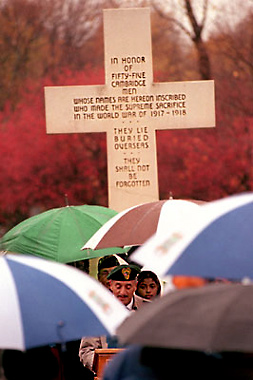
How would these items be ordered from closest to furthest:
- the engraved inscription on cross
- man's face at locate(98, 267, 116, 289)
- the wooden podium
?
1. the wooden podium
2. man's face at locate(98, 267, 116, 289)
3. the engraved inscription on cross

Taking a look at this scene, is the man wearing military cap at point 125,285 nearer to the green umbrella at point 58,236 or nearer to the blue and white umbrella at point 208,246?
the green umbrella at point 58,236

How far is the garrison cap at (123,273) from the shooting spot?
763 centimetres

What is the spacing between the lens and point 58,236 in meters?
9.62

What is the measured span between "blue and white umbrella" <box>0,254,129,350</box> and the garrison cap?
3432 mm

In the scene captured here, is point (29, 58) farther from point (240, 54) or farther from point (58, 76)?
point (240, 54)

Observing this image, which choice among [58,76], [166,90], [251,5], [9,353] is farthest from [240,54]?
[9,353]

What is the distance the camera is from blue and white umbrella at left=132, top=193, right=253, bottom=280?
3.51m

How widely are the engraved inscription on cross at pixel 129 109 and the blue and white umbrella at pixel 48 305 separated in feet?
29.6

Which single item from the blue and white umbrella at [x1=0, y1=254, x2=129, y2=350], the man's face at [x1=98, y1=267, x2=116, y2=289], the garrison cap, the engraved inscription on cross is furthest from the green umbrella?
the blue and white umbrella at [x1=0, y1=254, x2=129, y2=350]

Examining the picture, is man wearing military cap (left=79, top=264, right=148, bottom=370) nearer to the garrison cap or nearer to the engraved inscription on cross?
the garrison cap

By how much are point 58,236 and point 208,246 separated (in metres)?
6.08

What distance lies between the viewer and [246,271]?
11.7ft

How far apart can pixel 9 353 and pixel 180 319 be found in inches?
39.4

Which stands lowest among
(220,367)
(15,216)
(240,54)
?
(15,216)
